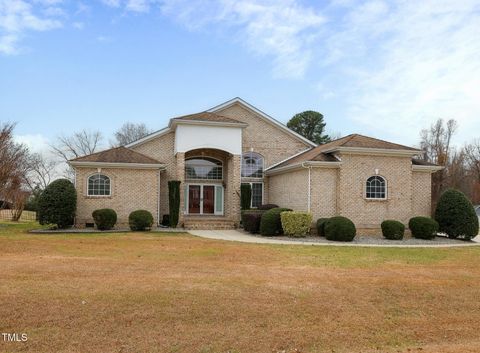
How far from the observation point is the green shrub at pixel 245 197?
26.1m

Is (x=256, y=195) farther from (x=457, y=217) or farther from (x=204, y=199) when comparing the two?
Answer: (x=457, y=217)

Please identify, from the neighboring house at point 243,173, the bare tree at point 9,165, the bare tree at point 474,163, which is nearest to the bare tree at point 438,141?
the bare tree at point 474,163

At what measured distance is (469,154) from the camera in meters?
56.9

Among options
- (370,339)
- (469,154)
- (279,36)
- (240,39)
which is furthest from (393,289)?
(469,154)

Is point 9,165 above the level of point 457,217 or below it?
above

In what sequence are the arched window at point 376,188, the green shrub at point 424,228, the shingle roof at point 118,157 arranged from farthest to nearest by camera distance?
the shingle roof at point 118,157, the arched window at point 376,188, the green shrub at point 424,228

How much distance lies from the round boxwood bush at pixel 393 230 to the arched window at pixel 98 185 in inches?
568

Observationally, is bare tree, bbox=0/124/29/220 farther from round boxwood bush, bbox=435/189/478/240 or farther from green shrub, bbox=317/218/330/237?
round boxwood bush, bbox=435/189/478/240

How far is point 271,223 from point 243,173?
7.64 meters

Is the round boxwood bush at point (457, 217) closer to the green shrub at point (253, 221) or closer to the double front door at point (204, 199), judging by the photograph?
the green shrub at point (253, 221)

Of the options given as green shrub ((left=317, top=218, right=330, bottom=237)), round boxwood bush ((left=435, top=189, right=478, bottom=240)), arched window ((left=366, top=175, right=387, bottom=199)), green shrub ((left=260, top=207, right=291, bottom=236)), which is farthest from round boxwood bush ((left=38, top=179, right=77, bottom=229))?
round boxwood bush ((left=435, top=189, right=478, bottom=240))

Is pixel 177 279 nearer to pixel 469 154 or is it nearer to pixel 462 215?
pixel 462 215

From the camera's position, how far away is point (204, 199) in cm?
2825

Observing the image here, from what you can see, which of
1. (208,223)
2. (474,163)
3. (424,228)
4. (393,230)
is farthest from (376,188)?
(474,163)
